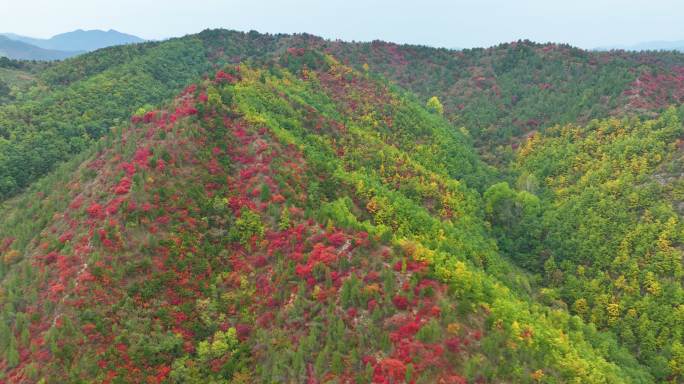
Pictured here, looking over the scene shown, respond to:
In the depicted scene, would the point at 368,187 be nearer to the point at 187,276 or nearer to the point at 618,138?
the point at 187,276

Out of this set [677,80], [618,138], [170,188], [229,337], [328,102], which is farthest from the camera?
[677,80]

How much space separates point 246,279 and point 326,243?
11895 millimetres

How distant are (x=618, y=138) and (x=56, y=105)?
171046 mm

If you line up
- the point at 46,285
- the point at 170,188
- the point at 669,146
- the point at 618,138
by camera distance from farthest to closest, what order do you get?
the point at 618,138, the point at 669,146, the point at 170,188, the point at 46,285

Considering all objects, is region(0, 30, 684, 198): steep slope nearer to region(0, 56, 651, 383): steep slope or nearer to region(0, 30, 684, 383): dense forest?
region(0, 30, 684, 383): dense forest

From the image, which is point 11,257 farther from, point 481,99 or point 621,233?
point 481,99

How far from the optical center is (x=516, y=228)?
345ft

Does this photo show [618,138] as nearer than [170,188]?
No

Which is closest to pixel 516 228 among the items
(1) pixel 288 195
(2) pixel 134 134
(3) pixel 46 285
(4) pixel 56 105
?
(1) pixel 288 195

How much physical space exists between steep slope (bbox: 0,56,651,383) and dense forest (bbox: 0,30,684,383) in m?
0.28

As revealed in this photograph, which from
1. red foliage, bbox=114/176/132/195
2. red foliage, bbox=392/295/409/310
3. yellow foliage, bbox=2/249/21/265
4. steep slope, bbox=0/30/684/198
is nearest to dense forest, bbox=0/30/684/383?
red foliage, bbox=392/295/409/310

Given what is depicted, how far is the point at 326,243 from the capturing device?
56094 mm

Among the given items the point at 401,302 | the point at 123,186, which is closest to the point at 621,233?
the point at 401,302

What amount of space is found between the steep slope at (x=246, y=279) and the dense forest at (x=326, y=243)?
0.28 m
